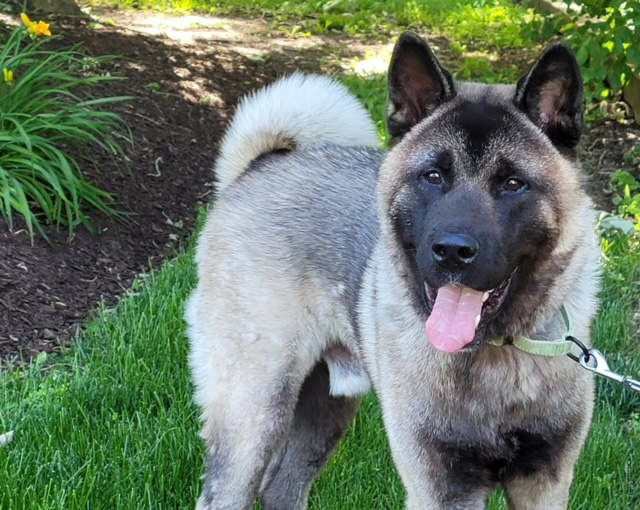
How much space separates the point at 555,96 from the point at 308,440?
1.73 metres

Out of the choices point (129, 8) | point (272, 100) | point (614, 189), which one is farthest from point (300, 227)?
point (129, 8)

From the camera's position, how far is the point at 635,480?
3.46m

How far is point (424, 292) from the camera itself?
103 inches

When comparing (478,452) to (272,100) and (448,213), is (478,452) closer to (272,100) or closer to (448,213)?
(448,213)

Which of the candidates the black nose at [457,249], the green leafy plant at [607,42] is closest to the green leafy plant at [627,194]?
the green leafy plant at [607,42]

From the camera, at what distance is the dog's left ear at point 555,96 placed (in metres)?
2.44

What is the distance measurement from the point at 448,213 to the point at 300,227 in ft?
3.31

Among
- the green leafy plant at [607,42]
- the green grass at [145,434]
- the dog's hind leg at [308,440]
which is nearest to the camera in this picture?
the green grass at [145,434]

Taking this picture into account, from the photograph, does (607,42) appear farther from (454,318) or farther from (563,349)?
A: (454,318)

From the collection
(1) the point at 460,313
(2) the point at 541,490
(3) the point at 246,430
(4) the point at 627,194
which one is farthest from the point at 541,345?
(4) the point at 627,194

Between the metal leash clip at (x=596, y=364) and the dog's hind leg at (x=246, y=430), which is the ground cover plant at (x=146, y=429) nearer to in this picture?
the dog's hind leg at (x=246, y=430)

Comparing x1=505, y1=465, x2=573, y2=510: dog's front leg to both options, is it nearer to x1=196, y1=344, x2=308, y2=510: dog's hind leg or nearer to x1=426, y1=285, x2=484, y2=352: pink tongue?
x1=426, y1=285, x2=484, y2=352: pink tongue

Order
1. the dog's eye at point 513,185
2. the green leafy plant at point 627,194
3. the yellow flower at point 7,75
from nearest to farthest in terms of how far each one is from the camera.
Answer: the dog's eye at point 513,185 → the yellow flower at point 7,75 → the green leafy plant at point 627,194

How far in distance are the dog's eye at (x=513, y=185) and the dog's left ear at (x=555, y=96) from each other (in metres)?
0.20
